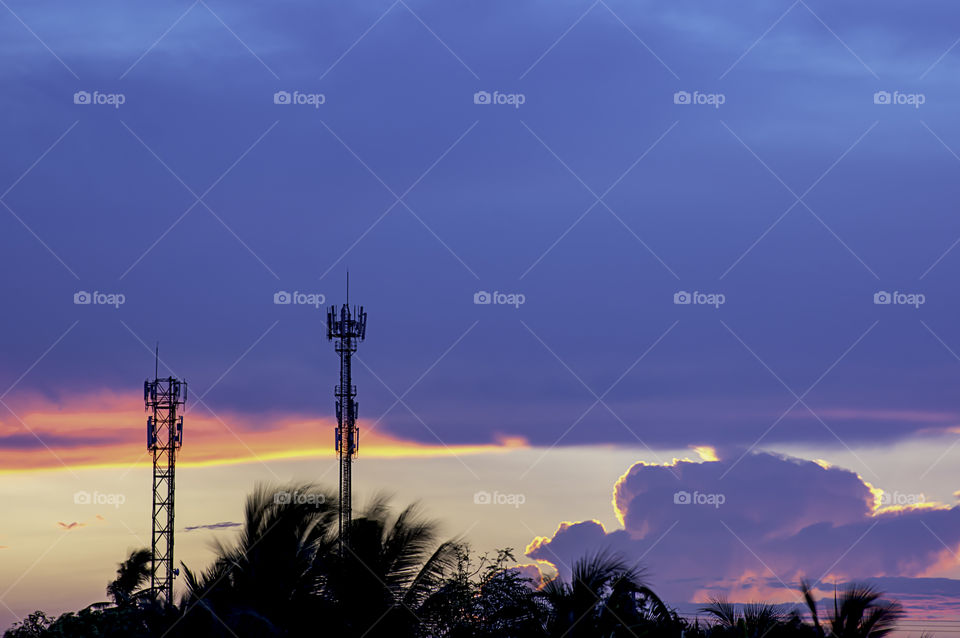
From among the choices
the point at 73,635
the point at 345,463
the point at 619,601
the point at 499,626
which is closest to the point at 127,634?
the point at 73,635

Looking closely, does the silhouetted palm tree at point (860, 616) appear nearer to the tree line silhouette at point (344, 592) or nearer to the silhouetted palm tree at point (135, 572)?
the tree line silhouette at point (344, 592)

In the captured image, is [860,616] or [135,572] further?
[135,572]

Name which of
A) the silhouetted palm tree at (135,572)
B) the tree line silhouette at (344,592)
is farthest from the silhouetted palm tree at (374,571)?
the silhouetted palm tree at (135,572)

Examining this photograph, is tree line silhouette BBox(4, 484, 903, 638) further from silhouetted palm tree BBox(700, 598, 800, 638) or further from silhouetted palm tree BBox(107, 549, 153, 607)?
silhouetted palm tree BBox(107, 549, 153, 607)

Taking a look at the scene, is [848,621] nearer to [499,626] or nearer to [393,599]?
[499,626]

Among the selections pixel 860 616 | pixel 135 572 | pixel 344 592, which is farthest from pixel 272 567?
pixel 135 572

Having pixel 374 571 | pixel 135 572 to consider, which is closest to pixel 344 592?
pixel 374 571

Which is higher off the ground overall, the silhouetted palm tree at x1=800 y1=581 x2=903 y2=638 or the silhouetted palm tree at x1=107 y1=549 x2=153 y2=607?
the silhouetted palm tree at x1=107 y1=549 x2=153 y2=607

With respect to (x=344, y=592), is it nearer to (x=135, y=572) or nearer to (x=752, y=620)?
(x=752, y=620)

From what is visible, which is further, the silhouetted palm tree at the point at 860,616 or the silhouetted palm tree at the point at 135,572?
the silhouetted palm tree at the point at 135,572

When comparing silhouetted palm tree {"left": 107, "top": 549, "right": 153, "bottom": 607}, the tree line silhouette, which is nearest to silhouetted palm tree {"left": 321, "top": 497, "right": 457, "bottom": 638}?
the tree line silhouette

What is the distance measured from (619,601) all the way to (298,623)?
625 centimetres

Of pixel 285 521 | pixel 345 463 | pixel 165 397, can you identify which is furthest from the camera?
pixel 165 397

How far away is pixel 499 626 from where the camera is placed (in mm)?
24734
